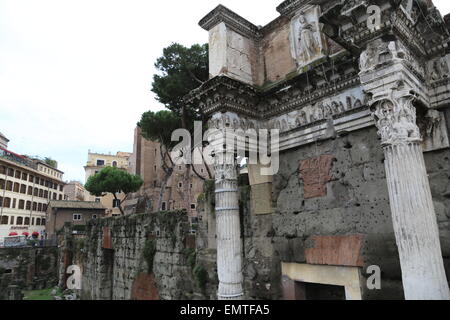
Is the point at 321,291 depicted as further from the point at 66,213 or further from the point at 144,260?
the point at 66,213

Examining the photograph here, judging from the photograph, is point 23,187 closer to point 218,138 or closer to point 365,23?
point 218,138

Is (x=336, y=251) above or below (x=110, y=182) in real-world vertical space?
below

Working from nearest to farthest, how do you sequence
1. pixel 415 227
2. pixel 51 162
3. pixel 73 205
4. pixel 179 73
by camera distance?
pixel 415 227
pixel 179 73
pixel 73 205
pixel 51 162

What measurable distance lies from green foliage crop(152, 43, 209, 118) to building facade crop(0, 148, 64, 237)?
86.9 feet

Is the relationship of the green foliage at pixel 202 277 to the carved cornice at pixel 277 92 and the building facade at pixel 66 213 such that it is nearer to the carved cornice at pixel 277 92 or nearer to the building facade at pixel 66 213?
the carved cornice at pixel 277 92

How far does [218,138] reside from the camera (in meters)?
5.28

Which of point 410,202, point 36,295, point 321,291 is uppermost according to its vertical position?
point 410,202

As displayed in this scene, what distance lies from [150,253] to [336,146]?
6.61 meters

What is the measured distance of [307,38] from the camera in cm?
532

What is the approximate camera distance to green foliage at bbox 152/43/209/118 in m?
13.6

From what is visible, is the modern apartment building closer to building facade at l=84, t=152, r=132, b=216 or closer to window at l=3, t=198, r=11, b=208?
building facade at l=84, t=152, r=132, b=216

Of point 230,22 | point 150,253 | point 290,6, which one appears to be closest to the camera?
point 290,6

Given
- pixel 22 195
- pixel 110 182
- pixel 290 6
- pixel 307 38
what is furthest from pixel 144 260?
pixel 22 195

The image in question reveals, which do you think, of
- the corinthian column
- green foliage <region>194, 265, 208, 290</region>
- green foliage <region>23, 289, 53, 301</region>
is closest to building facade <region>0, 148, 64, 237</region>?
green foliage <region>23, 289, 53, 301</region>
